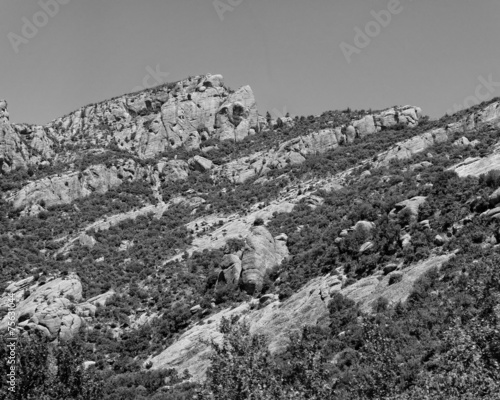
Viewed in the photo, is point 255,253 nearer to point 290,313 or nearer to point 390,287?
point 290,313

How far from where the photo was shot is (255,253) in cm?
4172

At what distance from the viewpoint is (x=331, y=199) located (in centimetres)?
5497

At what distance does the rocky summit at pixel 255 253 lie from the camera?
17.3 metres

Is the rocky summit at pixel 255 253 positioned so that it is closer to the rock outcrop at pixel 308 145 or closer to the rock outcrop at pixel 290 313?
the rock outcrop at pixel 290 313

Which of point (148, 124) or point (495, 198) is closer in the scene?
point (495, 198)

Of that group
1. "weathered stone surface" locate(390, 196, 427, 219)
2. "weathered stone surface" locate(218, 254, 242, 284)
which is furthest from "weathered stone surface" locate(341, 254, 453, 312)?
"weathered stone surface" locate(218, 254, 242, 284)

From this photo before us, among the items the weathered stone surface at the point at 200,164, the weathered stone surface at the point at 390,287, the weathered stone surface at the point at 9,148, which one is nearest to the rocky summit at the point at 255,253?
the weathered stone surface at the point at 390,287

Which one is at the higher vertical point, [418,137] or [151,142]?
[151,142]

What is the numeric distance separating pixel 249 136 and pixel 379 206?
54.2 m

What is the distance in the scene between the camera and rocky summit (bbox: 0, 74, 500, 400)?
1734cm

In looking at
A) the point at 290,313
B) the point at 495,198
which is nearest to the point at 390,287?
the point at 290,313

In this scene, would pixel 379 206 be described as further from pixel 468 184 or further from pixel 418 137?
pixel 418 137

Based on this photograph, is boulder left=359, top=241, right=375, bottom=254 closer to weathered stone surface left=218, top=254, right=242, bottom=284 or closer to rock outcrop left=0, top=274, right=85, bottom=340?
weathered stone surface left=218, top=254, right=242, bottom=284

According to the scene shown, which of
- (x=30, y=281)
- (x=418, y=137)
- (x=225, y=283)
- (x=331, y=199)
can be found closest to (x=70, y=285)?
(x=30, y=281)
